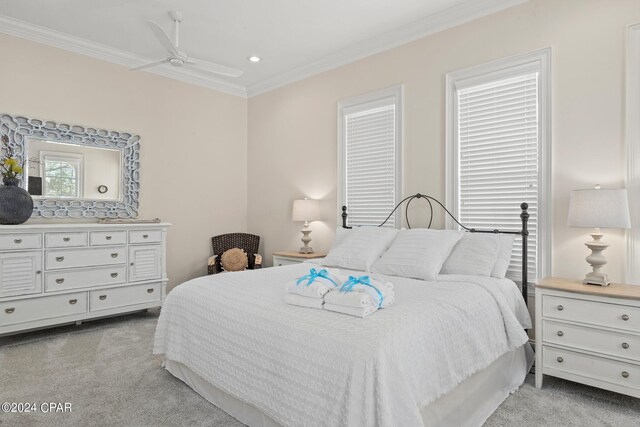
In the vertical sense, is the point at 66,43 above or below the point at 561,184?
above

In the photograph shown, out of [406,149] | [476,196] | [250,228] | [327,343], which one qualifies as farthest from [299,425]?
[250,228]

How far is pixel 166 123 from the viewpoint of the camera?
16.3 feet

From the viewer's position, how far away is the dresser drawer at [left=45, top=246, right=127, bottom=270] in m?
3.69

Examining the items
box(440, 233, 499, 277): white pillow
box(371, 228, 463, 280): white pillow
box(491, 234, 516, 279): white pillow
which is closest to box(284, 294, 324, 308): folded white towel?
box(371, 228, 463, 280): white pillow

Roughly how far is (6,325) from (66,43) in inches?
114

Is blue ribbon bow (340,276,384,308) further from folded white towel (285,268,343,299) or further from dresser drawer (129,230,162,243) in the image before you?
dresser drawer (129,230,162,243)

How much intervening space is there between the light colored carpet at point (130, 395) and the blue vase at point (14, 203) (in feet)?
3.75

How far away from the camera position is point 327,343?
1.69m

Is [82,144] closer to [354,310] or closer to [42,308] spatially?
[42,308]

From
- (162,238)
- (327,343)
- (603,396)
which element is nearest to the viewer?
(327,343)

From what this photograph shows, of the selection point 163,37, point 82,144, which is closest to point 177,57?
point 163,37

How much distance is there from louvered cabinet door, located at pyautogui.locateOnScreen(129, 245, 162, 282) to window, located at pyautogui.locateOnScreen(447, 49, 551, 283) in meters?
3.23

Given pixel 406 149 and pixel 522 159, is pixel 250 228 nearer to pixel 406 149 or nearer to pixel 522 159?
pixel 406 149

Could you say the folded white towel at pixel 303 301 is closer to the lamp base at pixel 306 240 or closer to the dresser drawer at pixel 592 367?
the dresser drawer at pixel 592 367
